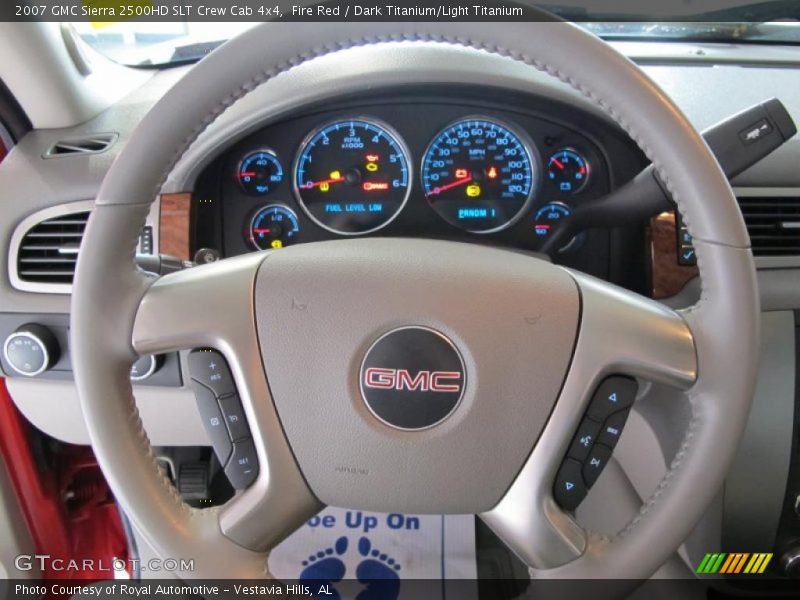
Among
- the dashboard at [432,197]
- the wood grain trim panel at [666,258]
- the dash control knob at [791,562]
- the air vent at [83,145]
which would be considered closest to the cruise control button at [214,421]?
the dashboard at [432,197]

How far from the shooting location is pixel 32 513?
1521 millimetres

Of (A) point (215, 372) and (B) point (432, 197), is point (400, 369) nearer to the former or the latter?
(A) point (215, 372)

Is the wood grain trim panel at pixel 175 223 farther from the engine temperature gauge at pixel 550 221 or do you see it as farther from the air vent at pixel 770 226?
the air vent at pixel 770 226

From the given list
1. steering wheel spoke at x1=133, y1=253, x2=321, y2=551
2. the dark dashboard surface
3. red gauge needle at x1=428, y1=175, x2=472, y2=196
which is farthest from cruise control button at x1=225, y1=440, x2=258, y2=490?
red gauge needle at x1=428, y1=175, x2=472, y2=196

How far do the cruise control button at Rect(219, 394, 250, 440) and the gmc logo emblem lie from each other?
0.15 meters

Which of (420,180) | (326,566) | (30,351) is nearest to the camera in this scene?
(30,351)

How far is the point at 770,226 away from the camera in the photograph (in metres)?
1.28

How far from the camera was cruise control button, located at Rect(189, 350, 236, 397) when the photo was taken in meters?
0.82

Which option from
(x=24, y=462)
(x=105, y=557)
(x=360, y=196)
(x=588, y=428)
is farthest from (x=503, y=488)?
(x=105, y=557)

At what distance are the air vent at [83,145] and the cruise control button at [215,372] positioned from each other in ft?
2.18

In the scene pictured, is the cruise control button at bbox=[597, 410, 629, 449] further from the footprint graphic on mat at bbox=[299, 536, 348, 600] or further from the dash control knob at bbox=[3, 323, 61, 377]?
the dash control knob at bbox=[3, 323, 61, 377]

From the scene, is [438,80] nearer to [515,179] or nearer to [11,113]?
[515,179]

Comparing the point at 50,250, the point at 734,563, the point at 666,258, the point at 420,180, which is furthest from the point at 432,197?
the point at 734,563

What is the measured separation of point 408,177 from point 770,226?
638 millimetres
